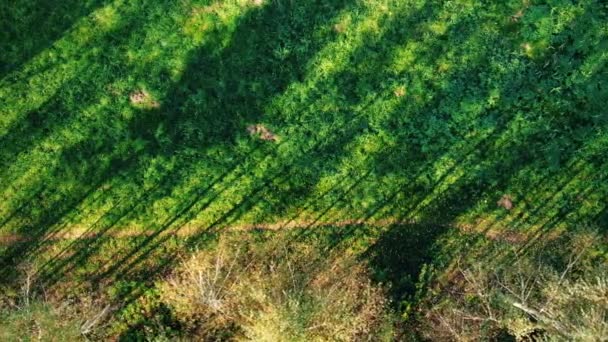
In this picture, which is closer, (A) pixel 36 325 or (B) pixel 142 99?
(A) pixel 36 325

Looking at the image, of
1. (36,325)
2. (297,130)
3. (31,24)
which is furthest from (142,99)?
(36,325)

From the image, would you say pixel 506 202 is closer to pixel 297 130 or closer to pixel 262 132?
pixel 297 130

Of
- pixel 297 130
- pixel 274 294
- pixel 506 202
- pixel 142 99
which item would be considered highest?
pixel 142 99

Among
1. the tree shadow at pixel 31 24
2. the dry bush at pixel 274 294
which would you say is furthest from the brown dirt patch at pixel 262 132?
the tree shadow at pixel 31 24

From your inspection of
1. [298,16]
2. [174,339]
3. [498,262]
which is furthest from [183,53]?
[498,262]

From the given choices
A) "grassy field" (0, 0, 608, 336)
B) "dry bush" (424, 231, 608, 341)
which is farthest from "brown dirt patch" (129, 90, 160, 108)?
"dry bush" (424, 231, 608, 341)
